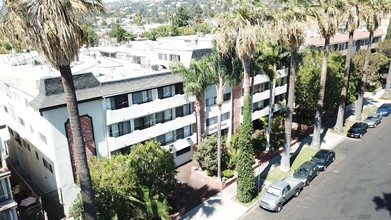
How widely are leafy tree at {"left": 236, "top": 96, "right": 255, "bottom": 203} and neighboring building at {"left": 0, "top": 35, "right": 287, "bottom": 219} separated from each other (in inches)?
353

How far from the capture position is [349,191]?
28.0 metres

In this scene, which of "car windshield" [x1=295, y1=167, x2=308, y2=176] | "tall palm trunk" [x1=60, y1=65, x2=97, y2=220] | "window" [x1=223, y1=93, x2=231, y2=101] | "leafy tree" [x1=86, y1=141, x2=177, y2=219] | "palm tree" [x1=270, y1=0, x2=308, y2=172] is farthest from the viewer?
"window" [x1=223, y1=93, x2=231, y2=101]

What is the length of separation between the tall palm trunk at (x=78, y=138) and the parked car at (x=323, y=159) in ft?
78.6

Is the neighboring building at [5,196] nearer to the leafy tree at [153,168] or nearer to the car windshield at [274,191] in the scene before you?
the leafy tree at [153,168]

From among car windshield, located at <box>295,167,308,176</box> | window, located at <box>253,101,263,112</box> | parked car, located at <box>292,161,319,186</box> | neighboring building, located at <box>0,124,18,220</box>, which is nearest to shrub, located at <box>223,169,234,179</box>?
parked car, located at <box>292,161,319,186</box>

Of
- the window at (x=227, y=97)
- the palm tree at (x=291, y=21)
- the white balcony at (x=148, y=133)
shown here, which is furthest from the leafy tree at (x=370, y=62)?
the white balcony at (x=148, y=133)

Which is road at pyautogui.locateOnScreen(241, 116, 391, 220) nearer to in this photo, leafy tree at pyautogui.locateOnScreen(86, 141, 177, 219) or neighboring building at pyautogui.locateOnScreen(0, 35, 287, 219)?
leafy tree at pyautogui.locateOnScreen(86, 141, 177, 219)

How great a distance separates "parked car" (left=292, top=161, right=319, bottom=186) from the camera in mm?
29094

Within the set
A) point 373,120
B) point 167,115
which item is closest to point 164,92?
point 167,115

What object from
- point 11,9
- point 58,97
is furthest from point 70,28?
point 58,97

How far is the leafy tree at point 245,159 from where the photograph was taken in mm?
25406

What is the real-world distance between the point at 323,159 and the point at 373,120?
671 inches

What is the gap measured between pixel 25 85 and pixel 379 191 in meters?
33.7

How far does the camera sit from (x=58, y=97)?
954 inches
